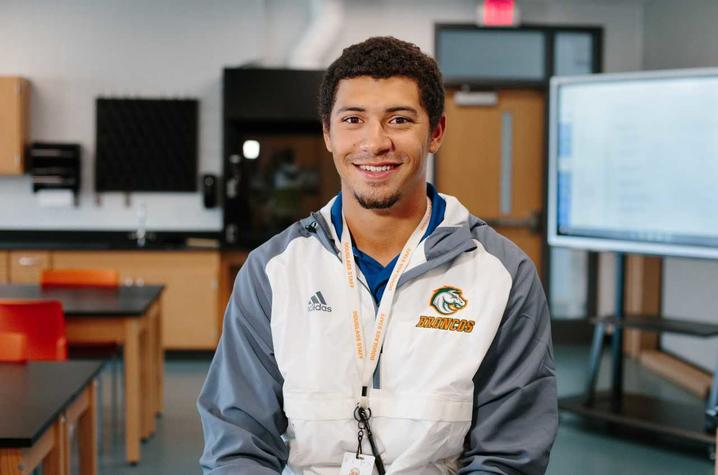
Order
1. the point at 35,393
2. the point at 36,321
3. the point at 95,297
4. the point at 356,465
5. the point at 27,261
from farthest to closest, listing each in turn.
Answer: the point at 27,261 < the point at 95,297 < the point at 36,321 < the point at 35,393 < the point at 356,465

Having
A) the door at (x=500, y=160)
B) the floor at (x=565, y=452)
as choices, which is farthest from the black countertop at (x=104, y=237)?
the door at (x=500, y=160)

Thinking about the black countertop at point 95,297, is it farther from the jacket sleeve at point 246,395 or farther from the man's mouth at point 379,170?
the man's mouth at point 379,170

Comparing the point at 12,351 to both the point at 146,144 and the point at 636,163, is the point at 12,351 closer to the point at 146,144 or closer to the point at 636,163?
the point at 636,163

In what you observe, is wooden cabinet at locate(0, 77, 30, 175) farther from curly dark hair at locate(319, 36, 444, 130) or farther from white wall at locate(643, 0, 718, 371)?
curly dark hair at locate(319, 36, 444, 130)

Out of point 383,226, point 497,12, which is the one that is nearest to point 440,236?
point 383,226

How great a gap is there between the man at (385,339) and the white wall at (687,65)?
4.52 metres

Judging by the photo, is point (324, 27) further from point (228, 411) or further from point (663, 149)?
point (228, 411)

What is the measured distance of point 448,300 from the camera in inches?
72.0

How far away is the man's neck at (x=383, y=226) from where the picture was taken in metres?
1.93

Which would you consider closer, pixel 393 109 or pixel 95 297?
pixel 393 109

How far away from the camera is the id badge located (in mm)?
1736

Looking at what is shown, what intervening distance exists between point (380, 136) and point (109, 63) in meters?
5.74

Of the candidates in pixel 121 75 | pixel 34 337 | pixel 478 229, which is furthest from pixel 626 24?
pixel 478 229

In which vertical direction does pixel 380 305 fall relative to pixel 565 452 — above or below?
above
